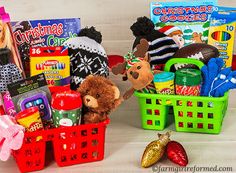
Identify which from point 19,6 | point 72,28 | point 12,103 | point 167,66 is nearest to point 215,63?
point 167,66

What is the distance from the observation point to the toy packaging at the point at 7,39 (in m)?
1.15

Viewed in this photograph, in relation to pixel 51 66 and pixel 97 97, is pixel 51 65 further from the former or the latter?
pixel 97 97

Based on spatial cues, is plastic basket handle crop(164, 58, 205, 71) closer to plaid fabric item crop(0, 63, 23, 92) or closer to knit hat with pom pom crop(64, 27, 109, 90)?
knit hat with pom pom crop(64, 27, 109, 90)

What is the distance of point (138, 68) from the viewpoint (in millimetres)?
1136

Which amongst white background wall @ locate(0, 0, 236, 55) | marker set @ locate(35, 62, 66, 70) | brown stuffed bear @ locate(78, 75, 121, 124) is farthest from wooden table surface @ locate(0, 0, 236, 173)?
marker set @ locate(35, 62, 66, 70)

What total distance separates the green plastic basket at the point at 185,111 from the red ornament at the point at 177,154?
0.16 m

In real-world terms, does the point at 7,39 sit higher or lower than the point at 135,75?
higher

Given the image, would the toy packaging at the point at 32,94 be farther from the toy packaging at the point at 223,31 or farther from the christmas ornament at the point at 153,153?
the toy packaging at the point at 223,31

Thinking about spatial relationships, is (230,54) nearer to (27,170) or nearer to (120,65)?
(120,65)

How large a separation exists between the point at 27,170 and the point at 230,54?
2.31 ft

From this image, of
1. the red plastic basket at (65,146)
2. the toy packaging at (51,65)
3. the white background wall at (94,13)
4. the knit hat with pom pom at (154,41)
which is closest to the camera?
the red plastic basket at (65,146)

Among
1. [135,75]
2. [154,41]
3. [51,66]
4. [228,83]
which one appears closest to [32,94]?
[51,66]

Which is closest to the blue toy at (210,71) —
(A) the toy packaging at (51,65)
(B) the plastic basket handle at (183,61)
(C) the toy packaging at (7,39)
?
(B) the plastic basket handle at (183,61)

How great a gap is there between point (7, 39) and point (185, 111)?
51 cm
